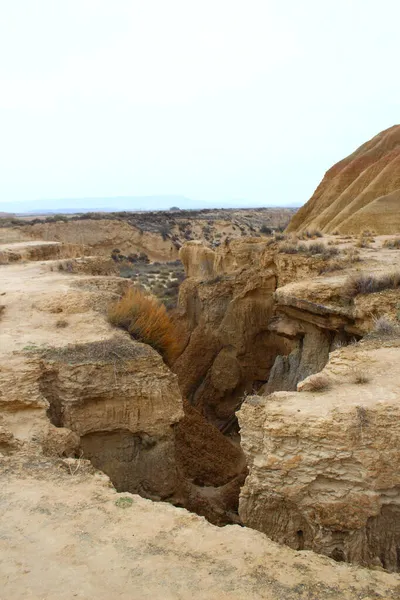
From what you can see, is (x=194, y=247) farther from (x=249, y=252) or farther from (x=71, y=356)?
(x=71, y=356)

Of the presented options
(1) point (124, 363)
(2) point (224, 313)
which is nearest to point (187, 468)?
(1) point (124, 363)

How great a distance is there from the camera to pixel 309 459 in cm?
543

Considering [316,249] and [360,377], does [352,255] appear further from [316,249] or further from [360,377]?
[360,377]

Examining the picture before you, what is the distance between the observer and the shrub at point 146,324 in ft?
30.8

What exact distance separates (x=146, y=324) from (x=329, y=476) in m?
4.80

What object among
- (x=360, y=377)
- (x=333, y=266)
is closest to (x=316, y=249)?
(x=333, y=266)

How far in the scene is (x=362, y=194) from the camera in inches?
1123

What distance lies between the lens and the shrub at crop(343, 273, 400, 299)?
10078 mm

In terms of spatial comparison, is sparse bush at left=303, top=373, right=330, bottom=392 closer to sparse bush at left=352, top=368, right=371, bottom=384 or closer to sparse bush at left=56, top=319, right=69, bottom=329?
sparse bush at left=352, top=368, right=371, bottom=384

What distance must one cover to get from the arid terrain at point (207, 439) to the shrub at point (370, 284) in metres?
0.03

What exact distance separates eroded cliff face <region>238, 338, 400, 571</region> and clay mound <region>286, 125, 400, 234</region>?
19.0 metres

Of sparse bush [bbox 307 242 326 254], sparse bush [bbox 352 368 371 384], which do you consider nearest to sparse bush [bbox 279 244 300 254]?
sparse bush [bbox 307 242 326 254]

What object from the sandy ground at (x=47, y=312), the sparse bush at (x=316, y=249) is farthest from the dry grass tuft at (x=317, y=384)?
the sparse bush at (x=316, y=249)

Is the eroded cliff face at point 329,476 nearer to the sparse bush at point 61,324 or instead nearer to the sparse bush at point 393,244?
the sparse bush at point 61,324
